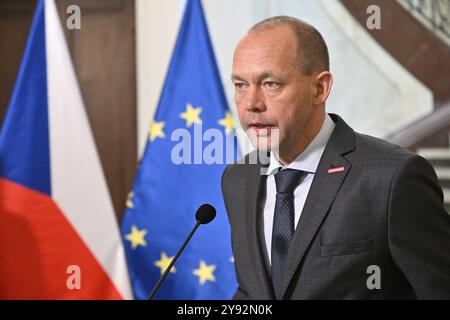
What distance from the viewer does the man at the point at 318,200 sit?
1116 millimetres

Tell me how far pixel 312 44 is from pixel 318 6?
1.25 meters

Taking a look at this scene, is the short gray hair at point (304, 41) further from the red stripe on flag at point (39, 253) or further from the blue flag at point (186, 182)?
the red stripe on flag at point (39, 253)

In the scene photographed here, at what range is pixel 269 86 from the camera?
123 cm

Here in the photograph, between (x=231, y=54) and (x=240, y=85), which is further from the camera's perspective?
(x=231, y=54)

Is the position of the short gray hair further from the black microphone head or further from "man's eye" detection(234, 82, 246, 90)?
the black microphone head

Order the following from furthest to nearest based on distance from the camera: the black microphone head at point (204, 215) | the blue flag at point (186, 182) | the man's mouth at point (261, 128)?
the blue flag at point (186, 182)
the man's mouth at point (261, 128)
the black microphone head at point (204, 215)

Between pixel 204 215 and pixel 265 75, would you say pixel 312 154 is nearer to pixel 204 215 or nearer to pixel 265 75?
pixel 265 75

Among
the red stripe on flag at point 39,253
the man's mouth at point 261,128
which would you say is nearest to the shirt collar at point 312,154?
the man's mouth at point 261,128

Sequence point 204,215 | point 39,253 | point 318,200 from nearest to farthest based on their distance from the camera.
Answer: point 204,215 → point 318,200 → point 39,253

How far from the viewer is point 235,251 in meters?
1.35

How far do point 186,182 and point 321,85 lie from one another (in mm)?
1112

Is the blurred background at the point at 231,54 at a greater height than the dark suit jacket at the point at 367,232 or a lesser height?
greater

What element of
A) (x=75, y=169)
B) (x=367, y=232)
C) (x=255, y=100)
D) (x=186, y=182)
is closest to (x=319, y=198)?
(x=367, y=232)
